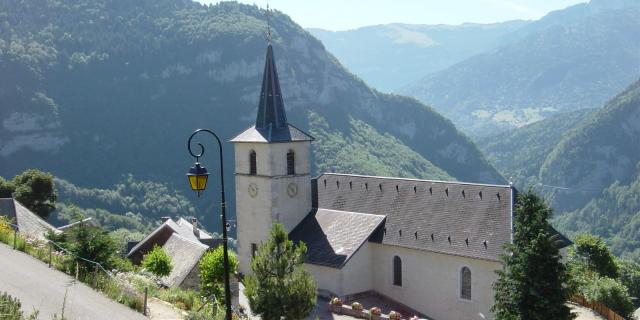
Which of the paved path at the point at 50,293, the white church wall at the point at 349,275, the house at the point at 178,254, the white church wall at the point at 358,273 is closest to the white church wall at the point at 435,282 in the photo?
the white church wall at the point at 358,273

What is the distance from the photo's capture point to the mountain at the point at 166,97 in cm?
13438

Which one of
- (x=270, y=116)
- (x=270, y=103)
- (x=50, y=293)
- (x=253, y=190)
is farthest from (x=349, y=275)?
(x=50, y=293)

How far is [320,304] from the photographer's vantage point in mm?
34031

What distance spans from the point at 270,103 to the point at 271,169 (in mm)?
3813

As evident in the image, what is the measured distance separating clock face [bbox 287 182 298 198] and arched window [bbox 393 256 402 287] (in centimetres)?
711

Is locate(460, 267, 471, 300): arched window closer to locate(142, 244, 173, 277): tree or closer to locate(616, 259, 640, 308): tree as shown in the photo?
locate(142, 244, 173, 277): tree

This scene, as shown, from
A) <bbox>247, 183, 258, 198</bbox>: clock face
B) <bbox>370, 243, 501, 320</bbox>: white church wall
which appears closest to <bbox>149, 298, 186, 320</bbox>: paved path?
<bbox>370, 243, 501, 320</bbox>: white church wall

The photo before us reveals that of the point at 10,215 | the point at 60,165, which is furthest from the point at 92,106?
the point at 10,215

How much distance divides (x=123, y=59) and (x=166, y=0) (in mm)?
39543

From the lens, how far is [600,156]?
7451 inches

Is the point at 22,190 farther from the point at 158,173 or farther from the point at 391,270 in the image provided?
the point at 158,173

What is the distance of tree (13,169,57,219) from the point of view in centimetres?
4920

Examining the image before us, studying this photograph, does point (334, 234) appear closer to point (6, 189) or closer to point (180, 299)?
point (180, 299)

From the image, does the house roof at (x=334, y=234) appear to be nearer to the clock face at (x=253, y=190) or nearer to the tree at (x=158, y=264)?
the clock face at (x=253, y=190)
